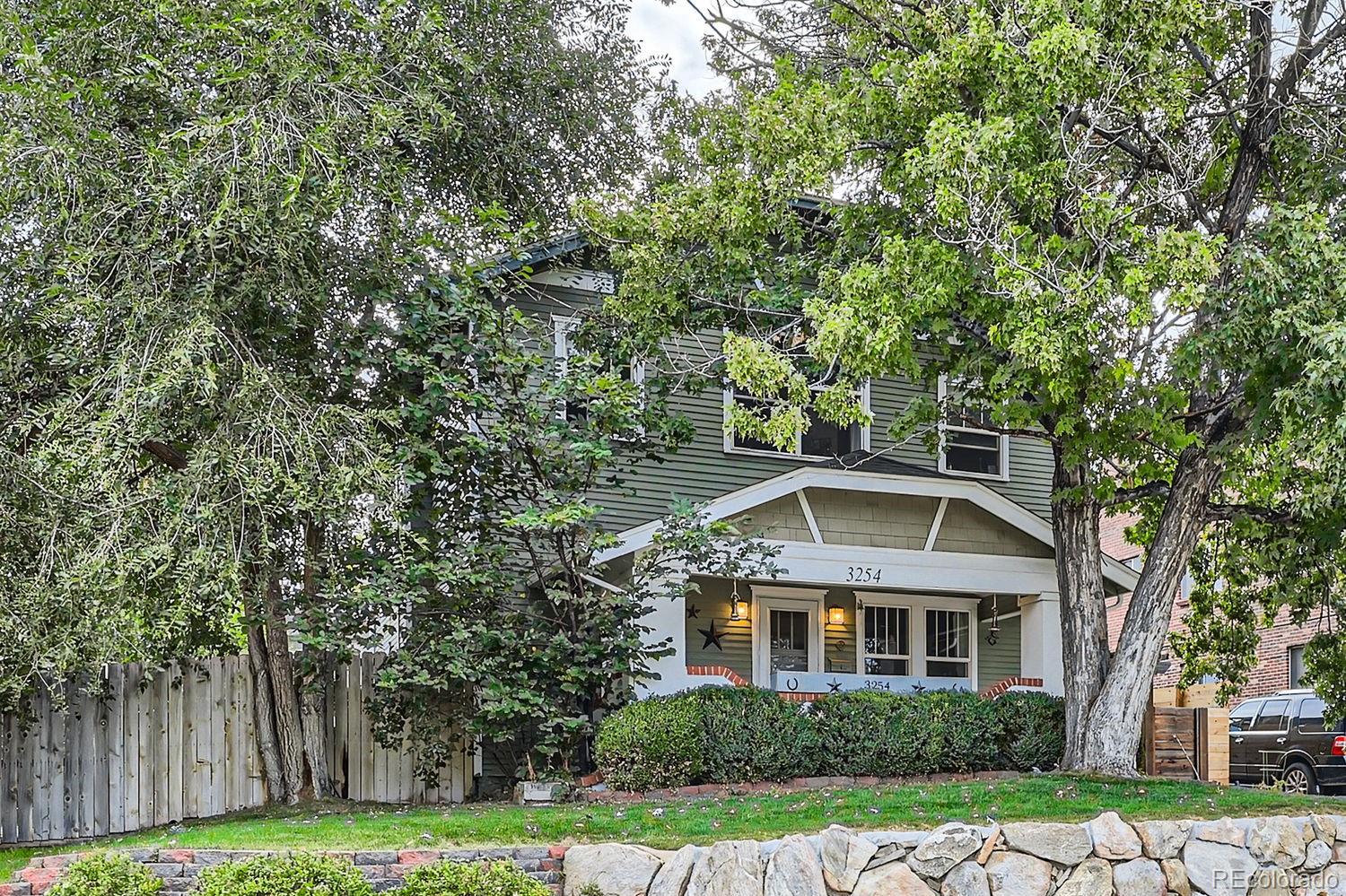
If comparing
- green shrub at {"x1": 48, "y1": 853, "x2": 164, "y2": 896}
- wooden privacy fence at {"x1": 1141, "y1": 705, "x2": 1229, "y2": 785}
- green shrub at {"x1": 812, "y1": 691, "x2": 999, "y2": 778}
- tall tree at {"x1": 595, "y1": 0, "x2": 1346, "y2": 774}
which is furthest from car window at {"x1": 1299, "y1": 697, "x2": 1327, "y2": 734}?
green shrub at {"x1": 48, "y1": 853, "x2": 164, "y2": 896}

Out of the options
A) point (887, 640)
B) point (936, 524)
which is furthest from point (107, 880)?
point (887, 640)

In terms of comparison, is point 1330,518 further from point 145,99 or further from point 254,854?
point 145,99

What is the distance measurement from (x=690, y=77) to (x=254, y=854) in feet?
35.2

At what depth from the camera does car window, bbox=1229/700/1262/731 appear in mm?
16734

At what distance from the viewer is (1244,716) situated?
16.9 metres

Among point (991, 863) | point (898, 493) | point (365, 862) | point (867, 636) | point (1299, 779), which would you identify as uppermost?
point (898, 493)

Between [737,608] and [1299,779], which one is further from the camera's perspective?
[1299,779]

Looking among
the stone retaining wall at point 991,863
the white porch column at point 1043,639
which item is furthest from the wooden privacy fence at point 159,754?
Answer: the white porch column at point 1043,639

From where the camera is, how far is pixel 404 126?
408 inches

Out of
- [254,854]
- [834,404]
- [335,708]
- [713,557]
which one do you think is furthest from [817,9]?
[254,854]

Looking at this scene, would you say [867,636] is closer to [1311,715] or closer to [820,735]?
[820,735]

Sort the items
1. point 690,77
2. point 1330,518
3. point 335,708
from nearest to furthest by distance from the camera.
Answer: point 1330,518 < point 335,708 < point 690,77

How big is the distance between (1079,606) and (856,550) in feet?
7.65

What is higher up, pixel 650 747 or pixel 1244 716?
pixel 650 747
